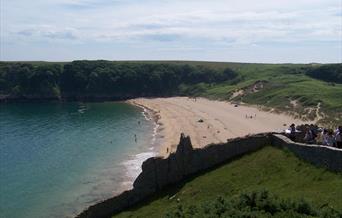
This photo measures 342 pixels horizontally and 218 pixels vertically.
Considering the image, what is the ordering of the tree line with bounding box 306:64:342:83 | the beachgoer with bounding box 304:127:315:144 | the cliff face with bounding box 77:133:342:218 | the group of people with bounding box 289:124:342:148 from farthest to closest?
the tree line with bounding box 306:64:342:83 → the beachgoer with bounding box 304:127:315:144 → the cliff face with bounding box 77:133:342:218 → the group of people with bounding box 289:124:342:148

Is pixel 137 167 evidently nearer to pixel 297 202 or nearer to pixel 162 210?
pixel 162 210

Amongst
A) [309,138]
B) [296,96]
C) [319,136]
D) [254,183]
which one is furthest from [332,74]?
[254,183]

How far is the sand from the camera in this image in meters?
100

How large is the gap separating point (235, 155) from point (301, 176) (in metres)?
7.28

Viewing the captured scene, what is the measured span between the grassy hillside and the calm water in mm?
23482

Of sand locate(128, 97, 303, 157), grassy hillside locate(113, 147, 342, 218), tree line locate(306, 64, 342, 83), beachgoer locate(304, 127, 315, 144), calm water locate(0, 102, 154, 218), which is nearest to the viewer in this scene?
grassy hillside locate(113, 147, 342, 218)

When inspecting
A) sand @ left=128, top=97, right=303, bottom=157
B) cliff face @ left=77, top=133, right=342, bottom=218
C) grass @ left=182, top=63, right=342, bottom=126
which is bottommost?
sand @ left=128, top=97, right=303, bottom=157

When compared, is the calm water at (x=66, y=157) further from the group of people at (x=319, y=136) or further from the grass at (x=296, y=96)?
the grass at (x=296, y=96)

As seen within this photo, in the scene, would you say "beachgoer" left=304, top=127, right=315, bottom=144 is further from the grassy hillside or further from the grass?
the grass

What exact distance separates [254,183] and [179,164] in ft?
21.9

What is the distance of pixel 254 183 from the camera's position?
3147cm

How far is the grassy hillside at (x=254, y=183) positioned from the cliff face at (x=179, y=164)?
83 centimetres

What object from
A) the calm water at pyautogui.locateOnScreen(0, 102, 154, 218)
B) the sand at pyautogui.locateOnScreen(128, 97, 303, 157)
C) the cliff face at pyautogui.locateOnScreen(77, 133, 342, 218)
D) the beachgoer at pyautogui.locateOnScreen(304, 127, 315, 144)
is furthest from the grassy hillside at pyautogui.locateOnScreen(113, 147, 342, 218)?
the sand at pyautogui.locateOnScreen(128, 97, 303, 157)

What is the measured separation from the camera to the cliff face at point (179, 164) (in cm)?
3494
